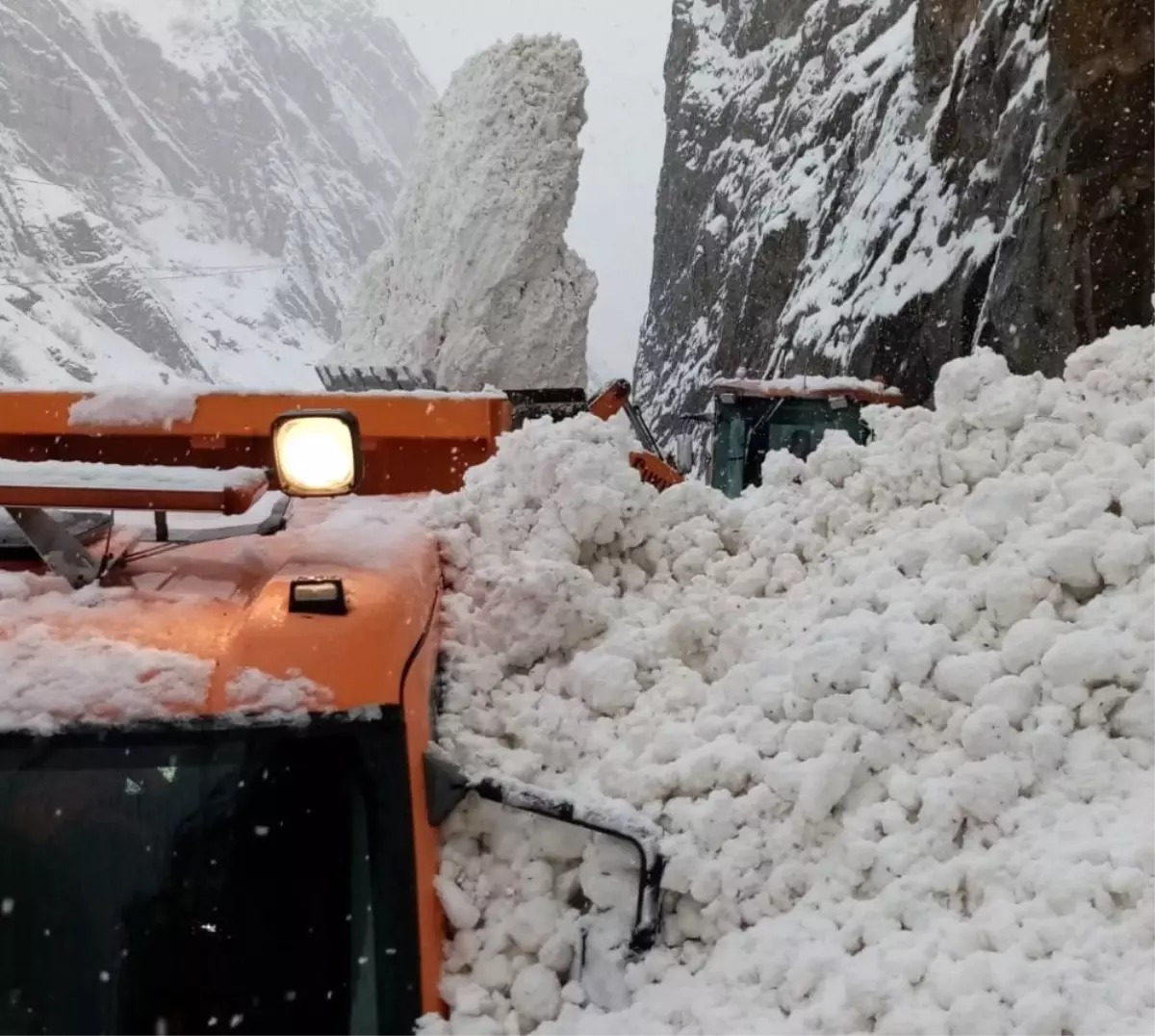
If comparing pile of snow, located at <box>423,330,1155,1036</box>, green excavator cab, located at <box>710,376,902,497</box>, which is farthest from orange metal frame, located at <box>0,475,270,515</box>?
green excavator cab, located at <box>710,376,902,497</box>

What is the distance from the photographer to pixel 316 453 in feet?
5.81

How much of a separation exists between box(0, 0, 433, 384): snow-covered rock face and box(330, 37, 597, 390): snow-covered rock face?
27.5m

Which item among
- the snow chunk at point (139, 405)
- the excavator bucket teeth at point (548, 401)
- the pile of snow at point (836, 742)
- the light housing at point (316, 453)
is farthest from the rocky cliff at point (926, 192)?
the light housing at point (316, 453)

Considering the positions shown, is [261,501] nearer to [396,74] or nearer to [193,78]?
[193,78]

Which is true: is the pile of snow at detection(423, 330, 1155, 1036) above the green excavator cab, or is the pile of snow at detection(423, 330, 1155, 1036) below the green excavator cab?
below

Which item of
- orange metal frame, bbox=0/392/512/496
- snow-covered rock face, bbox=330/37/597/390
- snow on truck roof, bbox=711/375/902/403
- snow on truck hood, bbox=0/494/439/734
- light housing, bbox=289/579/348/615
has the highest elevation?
snow-covered rock face, bbox=330/37/597/390

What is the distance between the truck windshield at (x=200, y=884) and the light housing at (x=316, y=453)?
1.47ft

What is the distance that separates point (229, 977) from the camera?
4.79 feet

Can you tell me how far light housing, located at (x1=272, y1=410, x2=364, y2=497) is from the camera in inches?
69.6

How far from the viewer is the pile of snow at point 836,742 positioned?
1.68 metres

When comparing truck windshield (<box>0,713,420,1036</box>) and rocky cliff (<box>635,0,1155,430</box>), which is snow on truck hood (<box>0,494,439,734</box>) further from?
rocky cliff (<box>635,0,1155,430</box>)

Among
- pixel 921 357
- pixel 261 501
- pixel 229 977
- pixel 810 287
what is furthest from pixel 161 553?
pixel 810 287

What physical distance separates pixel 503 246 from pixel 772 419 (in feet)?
56.5

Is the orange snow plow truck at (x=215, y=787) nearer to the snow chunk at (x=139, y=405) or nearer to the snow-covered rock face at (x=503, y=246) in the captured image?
the snow chunk at (x=139, y=405)
